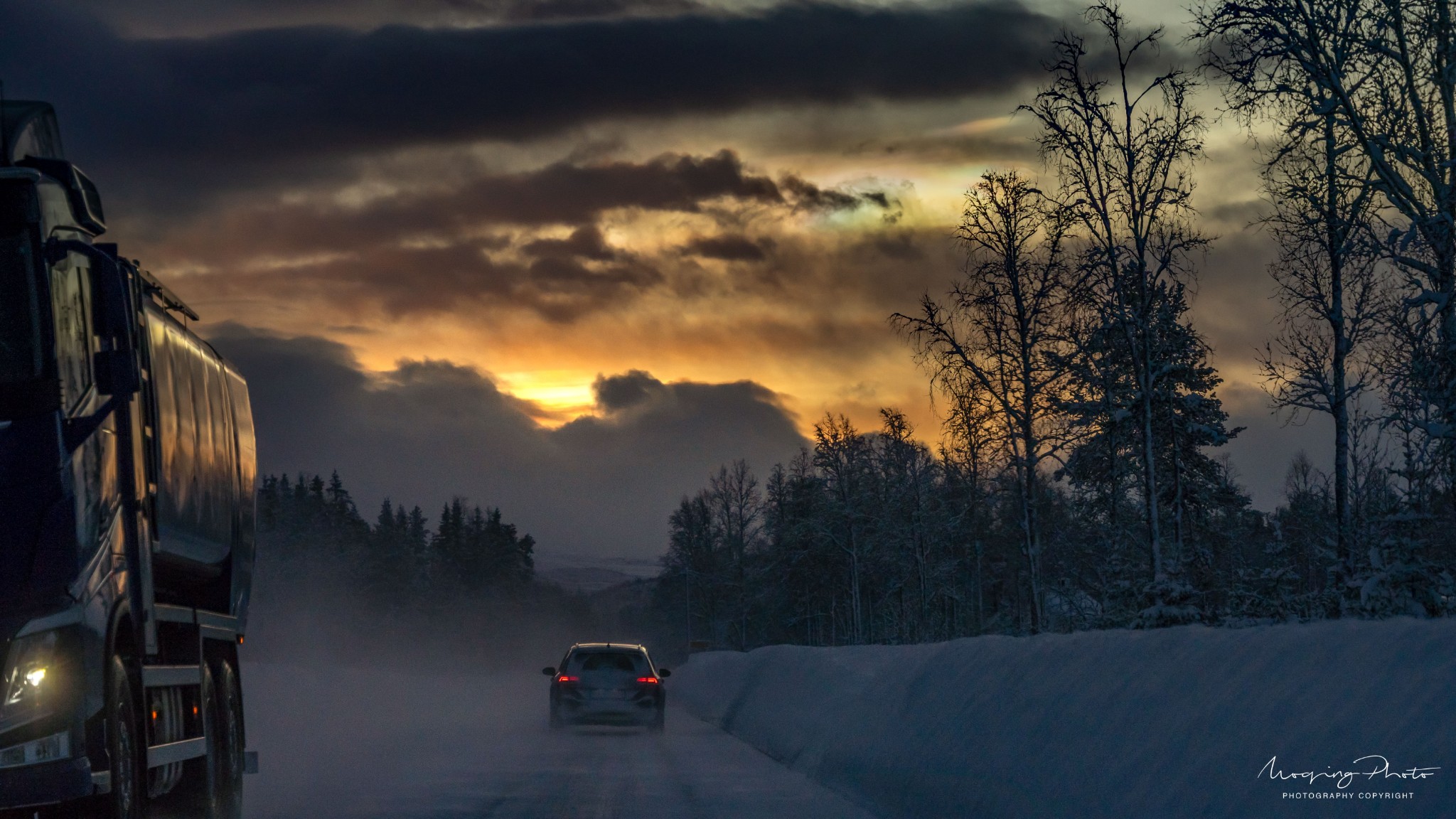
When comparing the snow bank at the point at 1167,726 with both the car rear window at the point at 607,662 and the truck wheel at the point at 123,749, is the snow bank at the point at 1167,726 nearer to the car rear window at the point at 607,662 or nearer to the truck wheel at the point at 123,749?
the truck wheel at the point at 123,749

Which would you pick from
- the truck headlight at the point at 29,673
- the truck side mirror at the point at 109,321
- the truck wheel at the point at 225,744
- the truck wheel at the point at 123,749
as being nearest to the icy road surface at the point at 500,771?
the truck wheel at the point at 225,744

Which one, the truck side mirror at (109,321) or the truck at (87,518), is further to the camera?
the truck side mirror at (109,321)

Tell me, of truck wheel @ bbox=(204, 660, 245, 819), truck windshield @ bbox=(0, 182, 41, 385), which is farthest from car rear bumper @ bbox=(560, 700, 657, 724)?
truck windshield @ bbox=(0, 182, 41, 385)

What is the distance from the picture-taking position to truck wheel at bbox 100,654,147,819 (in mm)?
8258

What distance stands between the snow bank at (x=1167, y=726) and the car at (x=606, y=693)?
34.4 feet

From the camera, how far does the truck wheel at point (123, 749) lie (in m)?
8.26

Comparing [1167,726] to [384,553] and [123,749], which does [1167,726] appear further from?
[384,553]

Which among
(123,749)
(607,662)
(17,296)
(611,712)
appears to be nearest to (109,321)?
(17,296)

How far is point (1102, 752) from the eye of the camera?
9.05 metres

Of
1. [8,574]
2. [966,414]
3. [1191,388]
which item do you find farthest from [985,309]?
[8,574]

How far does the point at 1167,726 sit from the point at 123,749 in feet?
20.8

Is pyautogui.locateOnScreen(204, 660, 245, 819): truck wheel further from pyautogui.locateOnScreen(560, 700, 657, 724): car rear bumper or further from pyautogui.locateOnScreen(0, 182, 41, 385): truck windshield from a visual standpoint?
pyautogui.locateOnScreen(560, 700, 657, 724): car rear bumper

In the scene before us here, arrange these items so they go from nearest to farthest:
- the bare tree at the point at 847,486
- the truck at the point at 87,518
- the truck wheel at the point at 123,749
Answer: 1. the truck at the point at 87,518
2. the truck wheel at the point at 123,749
3. the bare tree at the point at 847,486

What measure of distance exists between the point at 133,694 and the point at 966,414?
29395 millimetres
